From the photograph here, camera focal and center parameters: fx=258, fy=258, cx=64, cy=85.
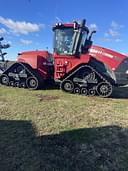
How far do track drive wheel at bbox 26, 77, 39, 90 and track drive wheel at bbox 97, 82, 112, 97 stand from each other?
8.97 ft

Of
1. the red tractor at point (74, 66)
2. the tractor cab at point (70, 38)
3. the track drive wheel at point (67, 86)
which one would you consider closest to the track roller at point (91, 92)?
the red tractor at point (74, 66)

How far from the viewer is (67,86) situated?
10578 millimetres

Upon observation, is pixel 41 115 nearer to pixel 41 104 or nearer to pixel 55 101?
pixel 41 104

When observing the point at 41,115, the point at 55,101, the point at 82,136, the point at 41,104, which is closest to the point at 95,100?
the point at 55,101

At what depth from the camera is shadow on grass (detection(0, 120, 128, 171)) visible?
426 centimetres

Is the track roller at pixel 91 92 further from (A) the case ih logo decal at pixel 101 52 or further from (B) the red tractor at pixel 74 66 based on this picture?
(A) the case ih logo decal at pixel 101 52

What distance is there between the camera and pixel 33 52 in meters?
11.9

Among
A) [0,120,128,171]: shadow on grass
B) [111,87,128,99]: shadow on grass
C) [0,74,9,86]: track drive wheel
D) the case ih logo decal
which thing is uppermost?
the case ih logo decal

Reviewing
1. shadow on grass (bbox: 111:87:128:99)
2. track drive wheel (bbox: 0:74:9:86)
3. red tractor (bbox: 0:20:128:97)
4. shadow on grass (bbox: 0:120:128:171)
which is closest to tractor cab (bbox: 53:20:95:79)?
red tractor (bbox: 0:20:128:97)

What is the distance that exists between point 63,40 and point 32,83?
2.31 meters

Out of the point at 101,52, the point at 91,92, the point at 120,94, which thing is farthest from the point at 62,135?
the point at 120,94

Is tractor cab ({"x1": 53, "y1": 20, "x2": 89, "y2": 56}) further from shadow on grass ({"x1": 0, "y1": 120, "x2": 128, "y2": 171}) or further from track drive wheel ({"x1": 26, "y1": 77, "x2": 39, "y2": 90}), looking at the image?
shadow on grass ({"x1": 0, "y1": 120, "x2": 128, "y2": 171})

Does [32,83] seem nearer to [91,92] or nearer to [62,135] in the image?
[91,92]

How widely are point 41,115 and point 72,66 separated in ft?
13.4
